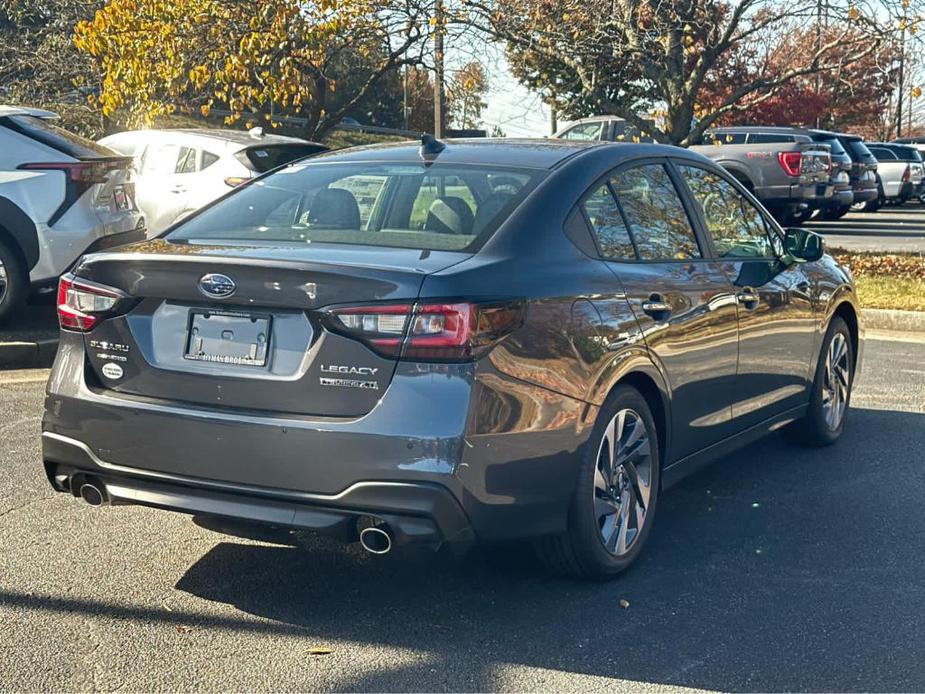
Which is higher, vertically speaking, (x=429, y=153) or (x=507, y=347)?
(x=429, y=153)

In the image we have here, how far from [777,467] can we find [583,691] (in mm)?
3052

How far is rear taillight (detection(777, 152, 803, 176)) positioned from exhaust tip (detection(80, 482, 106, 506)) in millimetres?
18583

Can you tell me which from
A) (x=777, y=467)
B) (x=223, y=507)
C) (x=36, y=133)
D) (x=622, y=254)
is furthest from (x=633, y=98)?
(x=223, y=507)

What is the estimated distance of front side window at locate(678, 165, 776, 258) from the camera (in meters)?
5.59

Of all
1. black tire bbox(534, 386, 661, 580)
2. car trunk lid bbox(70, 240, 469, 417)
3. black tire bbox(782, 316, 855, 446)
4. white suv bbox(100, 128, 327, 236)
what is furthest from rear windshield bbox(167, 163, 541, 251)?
white suv bbox(100, 128, 327, 236)

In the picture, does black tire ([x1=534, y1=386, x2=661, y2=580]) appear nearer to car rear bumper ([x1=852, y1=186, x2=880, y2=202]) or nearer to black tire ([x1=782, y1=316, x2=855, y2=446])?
black tire ([x1=782, y1=316, x2=855, y2=446])

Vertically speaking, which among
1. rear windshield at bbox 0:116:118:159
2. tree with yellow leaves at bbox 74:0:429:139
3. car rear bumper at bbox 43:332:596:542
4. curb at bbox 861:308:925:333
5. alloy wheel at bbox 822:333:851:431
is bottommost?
curb at bbox 861:308:925:333

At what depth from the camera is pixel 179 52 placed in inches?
642

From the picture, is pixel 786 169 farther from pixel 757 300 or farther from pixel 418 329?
pixel 418 329

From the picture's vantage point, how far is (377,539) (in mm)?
3826

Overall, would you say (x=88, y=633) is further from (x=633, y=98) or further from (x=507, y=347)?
(x=633, y=98)

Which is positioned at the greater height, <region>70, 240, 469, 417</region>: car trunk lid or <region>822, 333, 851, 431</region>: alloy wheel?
<region>70, 240, 469, 417</region>: car trunk lid

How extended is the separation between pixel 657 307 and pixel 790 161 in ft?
57.0

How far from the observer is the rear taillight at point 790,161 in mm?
21172
